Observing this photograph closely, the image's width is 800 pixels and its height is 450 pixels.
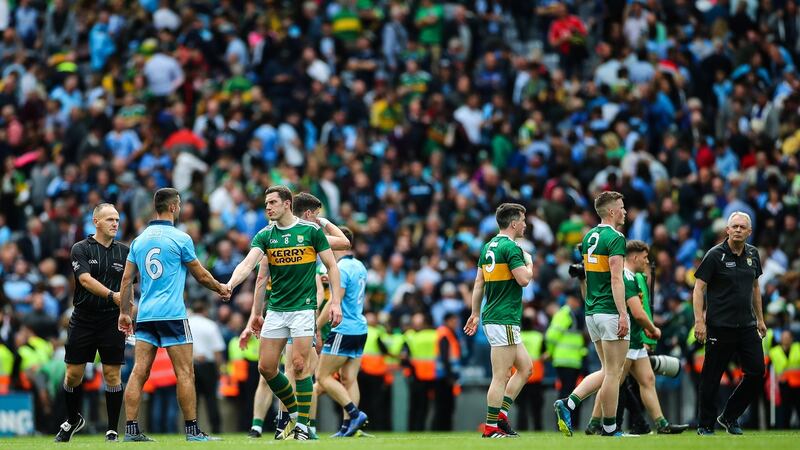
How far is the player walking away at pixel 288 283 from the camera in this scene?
619 inches

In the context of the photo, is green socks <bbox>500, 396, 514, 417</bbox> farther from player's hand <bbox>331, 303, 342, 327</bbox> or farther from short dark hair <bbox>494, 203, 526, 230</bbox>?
player's hand <bbox>331, 303, 342, 327</bbox>

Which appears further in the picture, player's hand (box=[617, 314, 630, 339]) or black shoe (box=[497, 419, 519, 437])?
black shoe (box=[497, 419, 519, 437])

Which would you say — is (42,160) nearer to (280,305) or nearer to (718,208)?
(718,208)

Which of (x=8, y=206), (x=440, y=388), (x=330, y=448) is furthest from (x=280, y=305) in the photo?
(x=8, y=206)

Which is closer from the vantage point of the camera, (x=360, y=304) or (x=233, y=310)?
(x=360, y=304)

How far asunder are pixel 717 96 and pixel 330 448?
19544mm

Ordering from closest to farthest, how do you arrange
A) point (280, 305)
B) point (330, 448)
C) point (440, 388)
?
point (330, 448)
point (280, 305)
point (440, 388)

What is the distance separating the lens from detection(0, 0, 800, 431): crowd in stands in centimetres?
2720

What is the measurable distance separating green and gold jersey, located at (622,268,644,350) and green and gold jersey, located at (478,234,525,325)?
1.36 metres

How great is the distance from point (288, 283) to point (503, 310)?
8.12ft

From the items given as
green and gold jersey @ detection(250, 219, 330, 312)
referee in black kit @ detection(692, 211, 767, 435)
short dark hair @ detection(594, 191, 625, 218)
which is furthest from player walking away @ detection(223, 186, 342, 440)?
referee in black kit @ detection(692, 211, 767, 435)

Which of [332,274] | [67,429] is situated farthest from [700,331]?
[67,429]

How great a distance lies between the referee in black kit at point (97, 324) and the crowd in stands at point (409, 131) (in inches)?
341

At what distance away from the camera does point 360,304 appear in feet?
60.6
